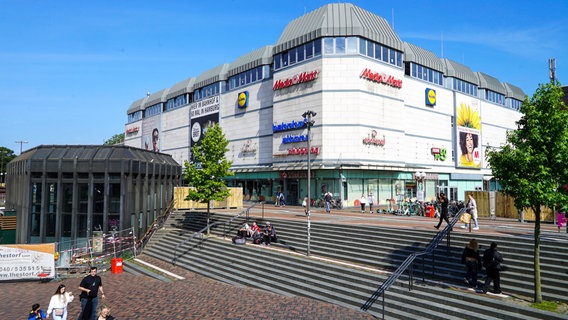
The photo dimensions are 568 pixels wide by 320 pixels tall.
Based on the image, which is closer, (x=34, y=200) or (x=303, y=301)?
(x=303, y=301)

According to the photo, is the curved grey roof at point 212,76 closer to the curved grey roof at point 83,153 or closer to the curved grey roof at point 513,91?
the curved grey roof at point 83,153

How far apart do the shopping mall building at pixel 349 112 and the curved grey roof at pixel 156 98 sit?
24.7 feet

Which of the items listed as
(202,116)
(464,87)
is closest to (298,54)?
(202,116)

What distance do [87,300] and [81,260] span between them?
11.9 meters

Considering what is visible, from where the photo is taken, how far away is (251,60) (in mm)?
52312

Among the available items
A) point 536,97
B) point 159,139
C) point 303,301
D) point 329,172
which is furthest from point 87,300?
point 159,139

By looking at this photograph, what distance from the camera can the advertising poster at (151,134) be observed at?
7525 cm

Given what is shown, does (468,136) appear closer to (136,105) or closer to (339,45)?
(339,45)

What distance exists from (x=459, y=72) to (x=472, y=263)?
5097 centimetres

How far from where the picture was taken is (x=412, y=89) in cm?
4931

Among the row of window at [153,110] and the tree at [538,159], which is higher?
the row of window at [153,110]

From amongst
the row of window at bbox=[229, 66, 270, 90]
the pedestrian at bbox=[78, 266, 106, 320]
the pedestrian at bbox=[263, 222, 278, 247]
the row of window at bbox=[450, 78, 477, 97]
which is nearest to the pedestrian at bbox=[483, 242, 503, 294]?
the pedestrian at bbox=[263, 222, 278, 247]

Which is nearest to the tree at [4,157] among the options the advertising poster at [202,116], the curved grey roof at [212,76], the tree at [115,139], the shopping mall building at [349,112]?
the tree at [115,139]

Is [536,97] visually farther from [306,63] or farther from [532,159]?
[306,63]
